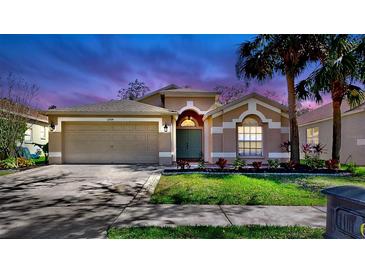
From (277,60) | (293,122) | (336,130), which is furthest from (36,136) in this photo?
(336,130)

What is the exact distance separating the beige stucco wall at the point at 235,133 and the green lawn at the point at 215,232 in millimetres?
8045

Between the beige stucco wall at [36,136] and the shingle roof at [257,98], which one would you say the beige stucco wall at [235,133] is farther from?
the beige stucco wall at [36,136]

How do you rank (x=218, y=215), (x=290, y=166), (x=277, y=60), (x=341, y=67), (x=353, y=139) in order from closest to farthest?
(x=218, y=215), (x=341, y=67), (x=290, y=166), (x=277, y=60), (x=353, y=139)

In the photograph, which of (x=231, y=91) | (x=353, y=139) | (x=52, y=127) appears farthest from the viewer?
(x=231, y=91)

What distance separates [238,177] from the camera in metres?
7.68

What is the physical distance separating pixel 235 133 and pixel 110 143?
6386 mm

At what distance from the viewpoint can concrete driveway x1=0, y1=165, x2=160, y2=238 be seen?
11.3 ft

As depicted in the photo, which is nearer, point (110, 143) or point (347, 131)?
point (347, 131)

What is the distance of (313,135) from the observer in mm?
15195

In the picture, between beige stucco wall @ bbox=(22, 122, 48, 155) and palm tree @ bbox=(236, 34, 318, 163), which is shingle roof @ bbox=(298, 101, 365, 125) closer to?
palm tree @ bbox=(236, 34, 318, 163)

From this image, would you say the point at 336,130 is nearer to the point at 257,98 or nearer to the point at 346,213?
the point at 257,98
